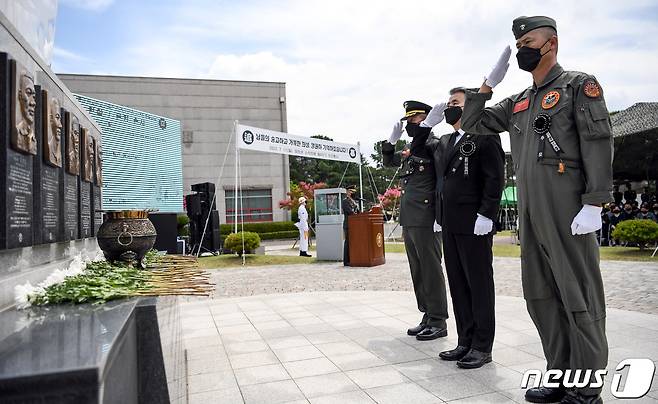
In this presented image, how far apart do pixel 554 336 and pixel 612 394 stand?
496mm

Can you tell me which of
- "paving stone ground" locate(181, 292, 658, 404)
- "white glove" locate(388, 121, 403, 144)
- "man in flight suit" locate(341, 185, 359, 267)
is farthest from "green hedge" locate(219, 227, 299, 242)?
"white glove" locate(388, 121, 403, 144)

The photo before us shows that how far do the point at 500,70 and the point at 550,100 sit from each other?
0.46 metres

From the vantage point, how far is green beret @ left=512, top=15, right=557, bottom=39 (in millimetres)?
2512

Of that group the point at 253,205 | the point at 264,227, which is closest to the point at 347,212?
the point at 264,227

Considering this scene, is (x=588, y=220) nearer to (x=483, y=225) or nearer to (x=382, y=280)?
(x=483, y=225)

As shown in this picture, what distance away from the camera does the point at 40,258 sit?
9.21 ft

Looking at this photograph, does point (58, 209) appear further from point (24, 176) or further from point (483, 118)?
point (483, 118)

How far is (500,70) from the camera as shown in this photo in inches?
111

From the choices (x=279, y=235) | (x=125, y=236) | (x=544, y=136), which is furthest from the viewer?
(x=279, y=235)

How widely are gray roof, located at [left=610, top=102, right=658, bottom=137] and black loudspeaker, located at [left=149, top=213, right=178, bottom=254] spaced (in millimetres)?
13297

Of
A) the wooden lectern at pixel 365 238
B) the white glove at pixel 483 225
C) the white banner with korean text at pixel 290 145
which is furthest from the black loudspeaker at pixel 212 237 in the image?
the white glove at pixel 483 225

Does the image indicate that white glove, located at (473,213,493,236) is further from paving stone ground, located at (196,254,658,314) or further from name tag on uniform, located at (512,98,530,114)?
paving stone ground, located at (196,254,658,314)

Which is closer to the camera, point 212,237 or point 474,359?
point 474,359

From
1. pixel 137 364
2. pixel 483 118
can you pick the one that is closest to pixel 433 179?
pixel 483 118
